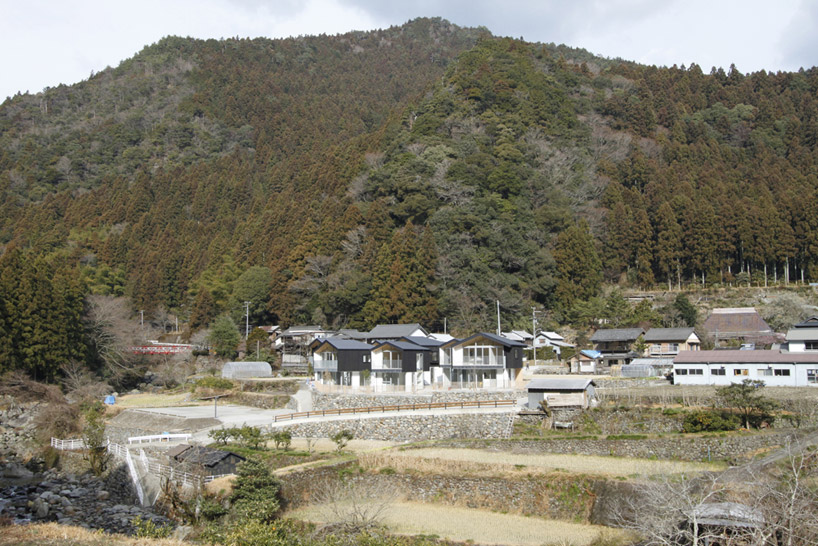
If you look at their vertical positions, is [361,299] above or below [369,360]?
above

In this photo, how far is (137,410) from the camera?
33.8m

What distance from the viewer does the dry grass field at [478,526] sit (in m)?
17.2

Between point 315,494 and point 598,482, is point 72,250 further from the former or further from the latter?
point 598,482

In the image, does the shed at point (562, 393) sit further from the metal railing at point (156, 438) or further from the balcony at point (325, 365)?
the metal railing at point (156, 438)

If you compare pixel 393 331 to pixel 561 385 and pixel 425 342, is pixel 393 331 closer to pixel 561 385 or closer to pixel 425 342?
pixel 425 342

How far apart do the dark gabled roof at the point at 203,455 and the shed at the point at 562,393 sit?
44.0 ft

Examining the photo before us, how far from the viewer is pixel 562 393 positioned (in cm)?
2941

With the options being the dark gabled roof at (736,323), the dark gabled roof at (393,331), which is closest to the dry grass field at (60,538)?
the dark gabled roof at (393,331)

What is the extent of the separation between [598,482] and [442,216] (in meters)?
36.1

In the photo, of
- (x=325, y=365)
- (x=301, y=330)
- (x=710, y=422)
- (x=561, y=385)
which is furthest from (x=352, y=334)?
(x=710, y=422)

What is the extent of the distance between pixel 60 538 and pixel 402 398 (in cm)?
2024

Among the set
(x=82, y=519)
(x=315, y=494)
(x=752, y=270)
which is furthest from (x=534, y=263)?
(x=82, y=519)

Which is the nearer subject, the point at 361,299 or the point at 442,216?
the point at 361,299

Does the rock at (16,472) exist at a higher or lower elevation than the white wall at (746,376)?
lower
